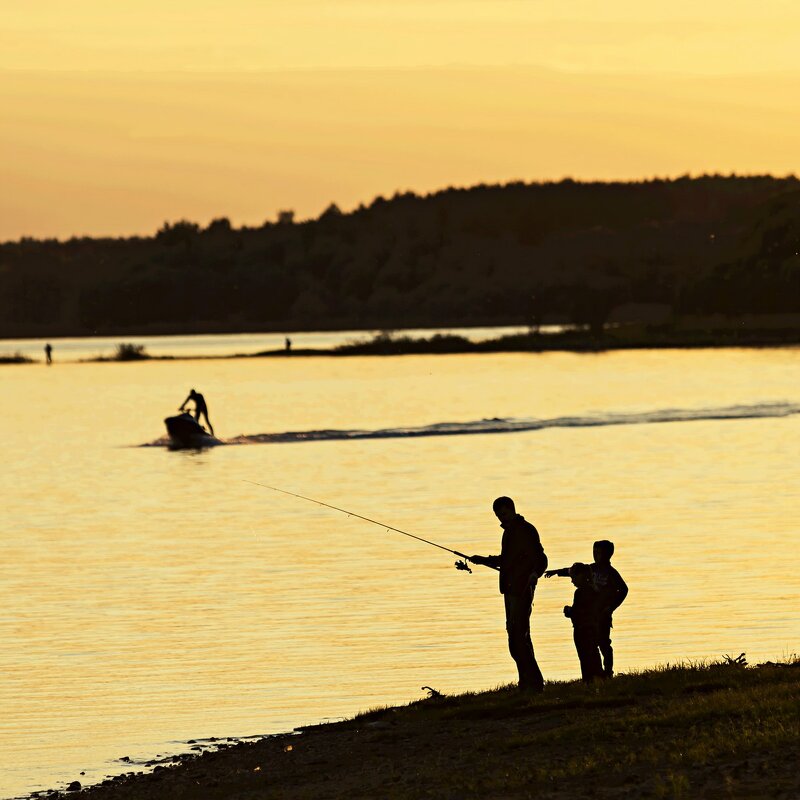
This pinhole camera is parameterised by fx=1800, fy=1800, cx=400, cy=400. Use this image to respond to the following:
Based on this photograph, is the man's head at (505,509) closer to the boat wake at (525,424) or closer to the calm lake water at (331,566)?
the calm lake water at (331,566)

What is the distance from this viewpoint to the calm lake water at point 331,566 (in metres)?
19.2

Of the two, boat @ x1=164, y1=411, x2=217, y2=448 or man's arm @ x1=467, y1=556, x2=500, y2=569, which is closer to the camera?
man's arm @ x1=467, y1=556, x2=500, y2=569

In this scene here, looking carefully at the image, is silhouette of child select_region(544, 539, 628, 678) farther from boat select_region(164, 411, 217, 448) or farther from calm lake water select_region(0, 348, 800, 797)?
Result: boat select_region(164, 411, 217, 448)

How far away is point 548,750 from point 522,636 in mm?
2793

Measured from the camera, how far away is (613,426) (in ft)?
250

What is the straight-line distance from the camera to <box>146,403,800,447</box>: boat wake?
230ft

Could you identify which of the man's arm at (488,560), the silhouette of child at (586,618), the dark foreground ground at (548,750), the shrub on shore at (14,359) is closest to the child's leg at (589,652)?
the silhouette of child at (586,618)

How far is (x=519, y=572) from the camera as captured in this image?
52.4ft

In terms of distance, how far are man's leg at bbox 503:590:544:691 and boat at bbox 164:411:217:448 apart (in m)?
48.3

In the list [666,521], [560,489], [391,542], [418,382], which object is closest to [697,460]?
[560,489]

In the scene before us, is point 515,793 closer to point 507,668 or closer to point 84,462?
point 507,668

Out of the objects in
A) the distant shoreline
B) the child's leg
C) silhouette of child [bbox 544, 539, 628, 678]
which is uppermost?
the distant shoreline

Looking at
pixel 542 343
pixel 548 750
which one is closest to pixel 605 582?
pixel 548 750

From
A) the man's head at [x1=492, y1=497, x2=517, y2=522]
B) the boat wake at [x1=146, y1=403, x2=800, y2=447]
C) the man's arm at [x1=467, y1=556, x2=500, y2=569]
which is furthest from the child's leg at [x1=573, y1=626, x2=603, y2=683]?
the boat wake at [x1=146, y1=403, x2=800, y2=447]
